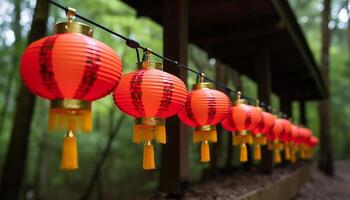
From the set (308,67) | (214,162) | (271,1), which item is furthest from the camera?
(308,67)

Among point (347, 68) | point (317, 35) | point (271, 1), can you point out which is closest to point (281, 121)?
point (271, 1)

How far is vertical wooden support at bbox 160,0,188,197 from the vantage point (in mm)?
4766

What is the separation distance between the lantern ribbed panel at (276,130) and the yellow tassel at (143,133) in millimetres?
4377

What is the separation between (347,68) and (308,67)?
11.7 m

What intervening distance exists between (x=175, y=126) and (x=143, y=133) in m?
1.67

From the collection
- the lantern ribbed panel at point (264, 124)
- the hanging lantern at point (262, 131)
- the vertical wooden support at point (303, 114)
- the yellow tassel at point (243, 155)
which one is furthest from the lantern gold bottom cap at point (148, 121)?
the vertical wooden support at point (303, 114)

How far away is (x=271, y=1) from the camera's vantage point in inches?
254

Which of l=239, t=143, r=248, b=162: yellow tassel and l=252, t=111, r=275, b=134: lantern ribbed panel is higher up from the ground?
l=252, t=111, r=275, b=134: lantern ribbed panel

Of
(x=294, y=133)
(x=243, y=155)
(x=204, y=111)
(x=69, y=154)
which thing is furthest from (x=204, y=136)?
(x=294, y=133)

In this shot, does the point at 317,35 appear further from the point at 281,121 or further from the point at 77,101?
the point at 77,101

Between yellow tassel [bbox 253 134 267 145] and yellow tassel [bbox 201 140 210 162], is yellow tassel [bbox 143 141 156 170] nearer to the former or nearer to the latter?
yellow tassel [bbox 201 140 210 162]

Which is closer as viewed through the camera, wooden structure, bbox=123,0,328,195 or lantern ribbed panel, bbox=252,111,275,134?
wooden structure, bbox=123,0,328,195

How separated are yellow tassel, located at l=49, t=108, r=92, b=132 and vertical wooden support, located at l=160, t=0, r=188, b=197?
95.7 inches

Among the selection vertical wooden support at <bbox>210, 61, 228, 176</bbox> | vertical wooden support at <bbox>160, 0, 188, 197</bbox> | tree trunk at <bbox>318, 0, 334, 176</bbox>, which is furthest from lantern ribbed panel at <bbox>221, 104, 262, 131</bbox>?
tree trunk at <bbox>318, 0, 334, 176</bbox>
